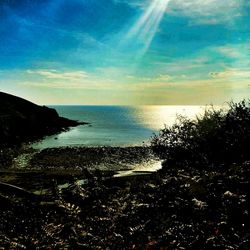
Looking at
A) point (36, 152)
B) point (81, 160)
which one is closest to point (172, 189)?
point (81, 160)

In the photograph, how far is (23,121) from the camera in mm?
94562

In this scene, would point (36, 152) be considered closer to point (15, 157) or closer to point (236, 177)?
point (15, 157)

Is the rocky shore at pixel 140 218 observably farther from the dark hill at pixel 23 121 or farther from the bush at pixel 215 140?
the dark hill at pixel 23 121

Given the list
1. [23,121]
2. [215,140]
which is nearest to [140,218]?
[215,140]

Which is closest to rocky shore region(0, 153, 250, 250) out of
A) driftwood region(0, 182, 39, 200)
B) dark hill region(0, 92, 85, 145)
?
driftwood region(0, 182, 39, 200)

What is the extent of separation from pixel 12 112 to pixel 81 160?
54641 millimetres

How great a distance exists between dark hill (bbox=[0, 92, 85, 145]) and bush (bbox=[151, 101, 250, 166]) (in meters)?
47.6

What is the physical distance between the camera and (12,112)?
323 ft

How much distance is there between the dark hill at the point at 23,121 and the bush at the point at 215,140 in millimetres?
47646

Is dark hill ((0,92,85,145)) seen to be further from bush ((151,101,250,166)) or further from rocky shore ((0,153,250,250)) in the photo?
rocky shore ((0,153,250,250))

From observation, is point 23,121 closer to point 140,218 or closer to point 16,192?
point 16,192

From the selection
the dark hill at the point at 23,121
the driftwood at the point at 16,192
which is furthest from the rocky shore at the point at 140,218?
the dark hill at the point at 23,121

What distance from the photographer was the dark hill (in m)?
81.3

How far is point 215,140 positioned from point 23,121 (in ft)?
243
